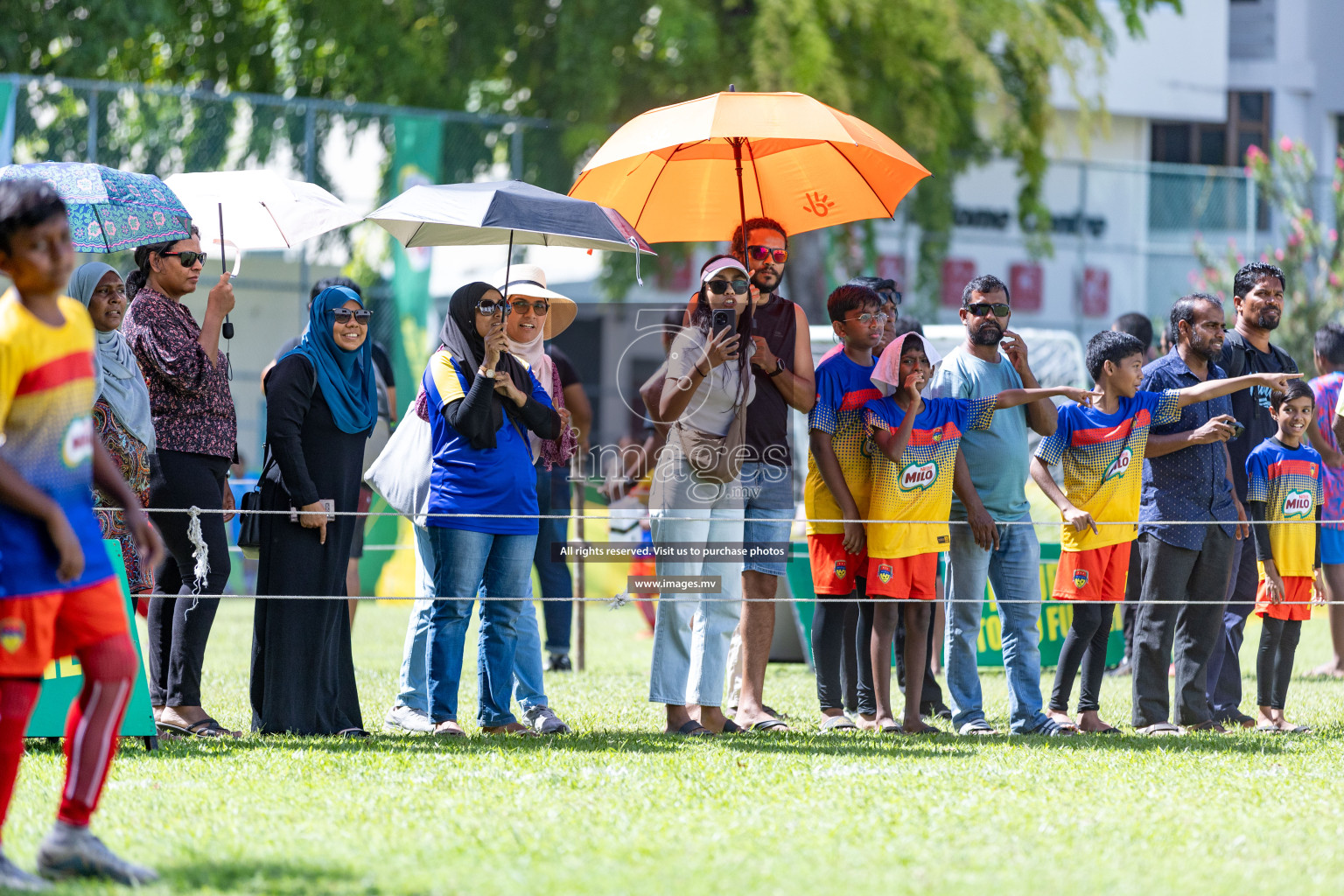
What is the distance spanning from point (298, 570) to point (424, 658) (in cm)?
81

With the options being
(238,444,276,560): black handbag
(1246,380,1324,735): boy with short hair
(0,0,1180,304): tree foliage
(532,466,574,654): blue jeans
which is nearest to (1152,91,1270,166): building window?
(0,0,1180,304): tree foliage

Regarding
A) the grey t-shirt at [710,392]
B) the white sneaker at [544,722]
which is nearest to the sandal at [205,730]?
the white sneaker at [544,722]

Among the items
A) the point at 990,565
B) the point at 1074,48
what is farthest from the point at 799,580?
the point at 1074,48

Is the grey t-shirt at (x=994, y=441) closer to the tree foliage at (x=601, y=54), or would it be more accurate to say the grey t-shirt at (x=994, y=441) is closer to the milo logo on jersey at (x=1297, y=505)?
the milo logo on jersey at (x=1297, y=505)

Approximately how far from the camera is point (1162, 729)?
7.10 metres

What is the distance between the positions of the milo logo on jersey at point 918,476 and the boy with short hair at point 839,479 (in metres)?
0.22

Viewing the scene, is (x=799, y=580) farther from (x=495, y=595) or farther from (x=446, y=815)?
(x=446, y=815)

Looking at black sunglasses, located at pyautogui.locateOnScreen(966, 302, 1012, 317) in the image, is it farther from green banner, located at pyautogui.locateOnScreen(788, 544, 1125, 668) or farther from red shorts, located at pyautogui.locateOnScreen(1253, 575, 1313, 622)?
green banner, located at pyautogui.locateOnScreen(788, 544, 1125, 668)

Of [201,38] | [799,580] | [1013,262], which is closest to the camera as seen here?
[799,580]

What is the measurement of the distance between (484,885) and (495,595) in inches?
112

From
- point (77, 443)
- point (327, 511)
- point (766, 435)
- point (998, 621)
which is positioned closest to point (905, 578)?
point (766, 435)

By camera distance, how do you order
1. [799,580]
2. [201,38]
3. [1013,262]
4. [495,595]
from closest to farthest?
1. [495,595]
2. [799,580]
3. [201,38]
4. [1013,262]

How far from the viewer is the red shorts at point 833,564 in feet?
23.1

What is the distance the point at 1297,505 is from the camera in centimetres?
751
